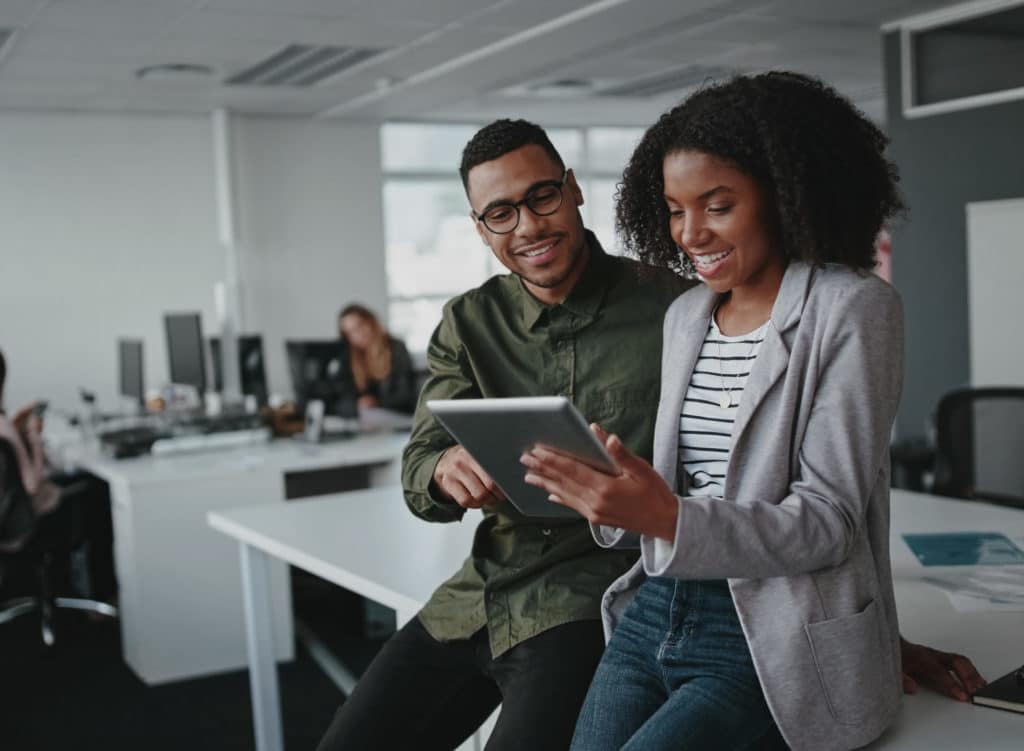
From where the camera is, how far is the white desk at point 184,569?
4.20m

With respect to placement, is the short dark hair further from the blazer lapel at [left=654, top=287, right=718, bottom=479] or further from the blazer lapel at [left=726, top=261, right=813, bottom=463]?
the blazer lapel at [left=726, top=261, right=813, bottom=463]

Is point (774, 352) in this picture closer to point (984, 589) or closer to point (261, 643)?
point (984, 589)

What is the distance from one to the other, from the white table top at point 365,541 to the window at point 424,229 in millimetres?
6036

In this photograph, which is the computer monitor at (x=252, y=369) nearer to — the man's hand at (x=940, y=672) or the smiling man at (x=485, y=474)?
the smiling man at (x=485, y=474)

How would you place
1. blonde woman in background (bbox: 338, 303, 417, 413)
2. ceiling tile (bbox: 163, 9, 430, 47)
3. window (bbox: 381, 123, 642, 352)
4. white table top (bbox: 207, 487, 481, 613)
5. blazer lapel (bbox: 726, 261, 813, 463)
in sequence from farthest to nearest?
window (bbox: 381, 123, 642, 352) < blonde woman in background (bbox: 338, 303, 417, 413) < ceiling tile (bbox: 163, 9, 430, 47) < white table top (bbox: 207, 487, 481, 613) < blazer lapel (bbox: 726, 261, 813, 463)

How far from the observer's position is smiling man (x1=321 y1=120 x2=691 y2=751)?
177 centimetres

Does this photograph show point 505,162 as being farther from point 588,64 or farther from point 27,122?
point 27,122

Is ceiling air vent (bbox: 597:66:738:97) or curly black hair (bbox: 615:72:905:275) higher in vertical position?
ceiling air vent (bbox: 597:66:738:97)

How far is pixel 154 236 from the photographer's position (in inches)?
306

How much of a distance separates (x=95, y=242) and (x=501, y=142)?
6380 mm

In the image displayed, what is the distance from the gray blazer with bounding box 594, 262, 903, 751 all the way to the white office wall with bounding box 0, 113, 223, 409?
6.81 meters

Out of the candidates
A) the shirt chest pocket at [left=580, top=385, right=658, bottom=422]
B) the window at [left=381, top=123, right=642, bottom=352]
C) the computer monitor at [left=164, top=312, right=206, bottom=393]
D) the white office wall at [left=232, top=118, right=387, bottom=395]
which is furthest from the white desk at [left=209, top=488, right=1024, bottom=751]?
the window at [left=381, top=123, right=642, bottom=352]

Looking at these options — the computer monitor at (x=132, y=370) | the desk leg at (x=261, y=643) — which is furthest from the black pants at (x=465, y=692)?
the computer monitor at (x=132, y=370)

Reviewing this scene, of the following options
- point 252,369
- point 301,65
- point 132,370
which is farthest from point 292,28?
point 132,370
